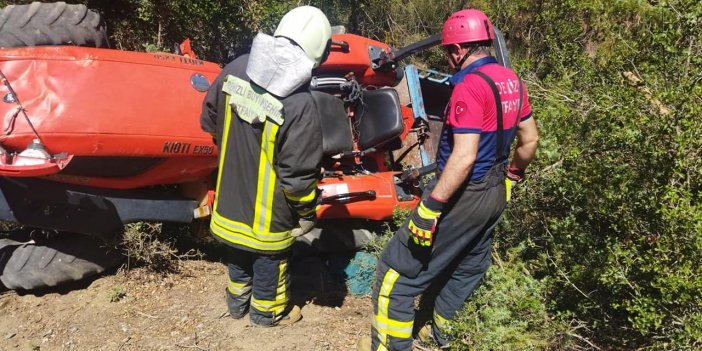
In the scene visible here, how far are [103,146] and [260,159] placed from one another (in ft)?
2.53

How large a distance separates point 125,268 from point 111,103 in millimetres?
1301

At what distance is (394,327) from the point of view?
277 centimetres

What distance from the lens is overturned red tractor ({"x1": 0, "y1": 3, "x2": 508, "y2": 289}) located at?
259 centimetres

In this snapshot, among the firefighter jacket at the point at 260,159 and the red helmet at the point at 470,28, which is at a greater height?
the red helmet at the point at 470,28

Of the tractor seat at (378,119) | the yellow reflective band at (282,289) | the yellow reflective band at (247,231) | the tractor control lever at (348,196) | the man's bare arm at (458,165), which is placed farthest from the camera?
the tractor seat at (378,119)

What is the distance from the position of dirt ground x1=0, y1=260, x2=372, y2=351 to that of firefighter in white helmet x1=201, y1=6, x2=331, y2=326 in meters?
0.26

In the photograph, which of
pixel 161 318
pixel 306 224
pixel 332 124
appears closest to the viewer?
pixel 306 224

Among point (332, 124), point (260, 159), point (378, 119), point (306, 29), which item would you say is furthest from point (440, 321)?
point (306, 29)

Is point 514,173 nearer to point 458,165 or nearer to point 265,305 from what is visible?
point 458,165

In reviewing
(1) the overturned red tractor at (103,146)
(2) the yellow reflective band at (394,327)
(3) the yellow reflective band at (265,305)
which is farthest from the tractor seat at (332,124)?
(2) the yellow reflective band at (394,327)

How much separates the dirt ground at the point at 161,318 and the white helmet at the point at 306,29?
64.4 inches

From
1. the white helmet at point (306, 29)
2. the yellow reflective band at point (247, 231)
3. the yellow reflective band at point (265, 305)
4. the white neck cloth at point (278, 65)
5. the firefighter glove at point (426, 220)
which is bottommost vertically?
the yellow reflective band at point (265, 305)

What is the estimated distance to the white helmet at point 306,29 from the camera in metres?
2.46

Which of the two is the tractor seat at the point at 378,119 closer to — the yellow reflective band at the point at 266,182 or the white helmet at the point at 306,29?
the yellow reflective band at the point at 266,182
